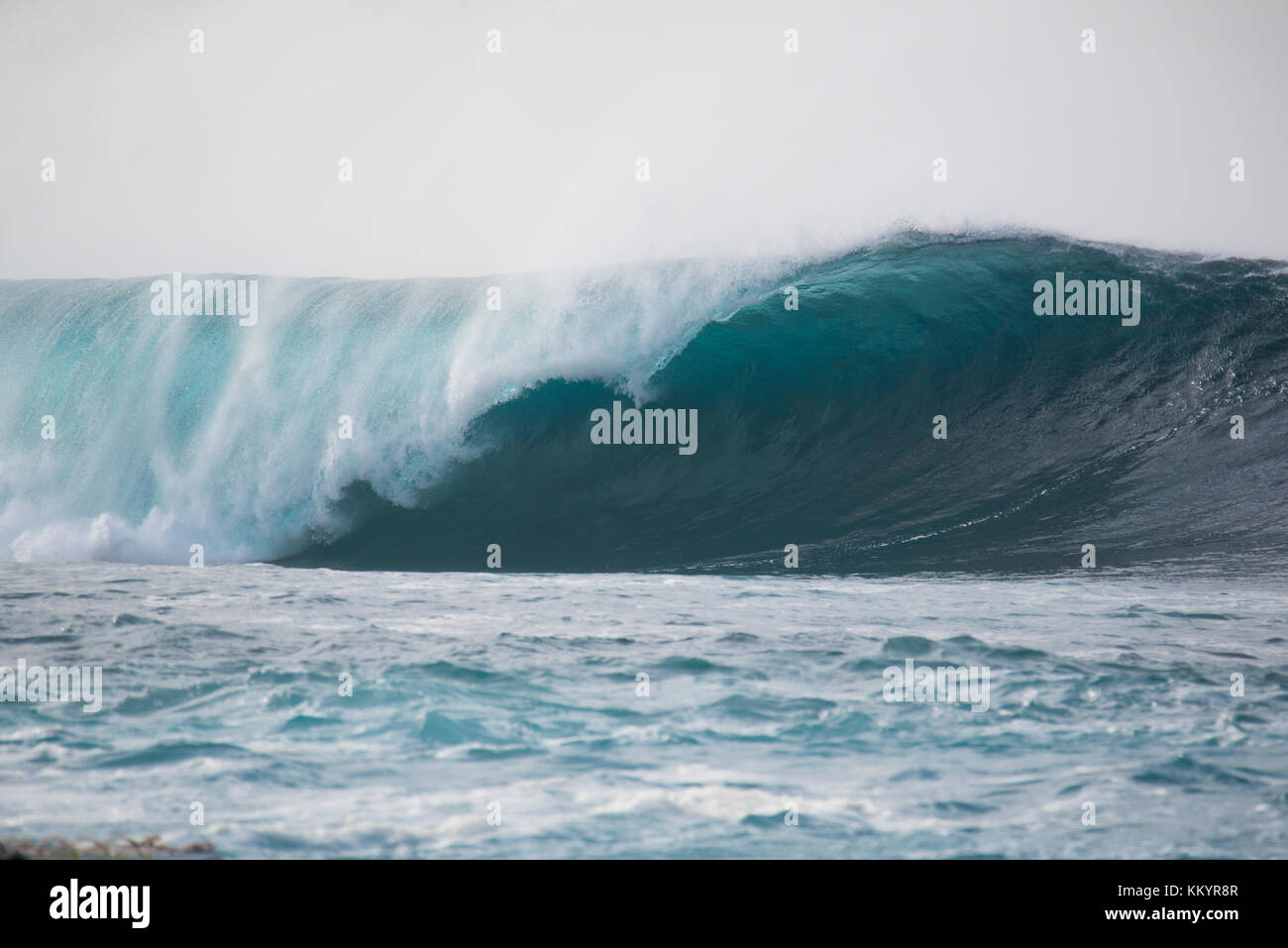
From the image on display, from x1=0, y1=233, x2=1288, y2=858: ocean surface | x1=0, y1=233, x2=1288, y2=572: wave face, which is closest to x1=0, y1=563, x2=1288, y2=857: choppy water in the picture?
x1=0, y1=233, x2=1288, y2=858: ocean surface

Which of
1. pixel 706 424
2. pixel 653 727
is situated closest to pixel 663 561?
pixel 706 424

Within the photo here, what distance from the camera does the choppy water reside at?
4.05 meters

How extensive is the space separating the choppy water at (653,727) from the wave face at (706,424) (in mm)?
2567

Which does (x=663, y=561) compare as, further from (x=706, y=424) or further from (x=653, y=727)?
(x=653, y=727)

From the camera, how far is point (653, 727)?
529cm

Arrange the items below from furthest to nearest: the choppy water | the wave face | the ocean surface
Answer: the wave face, the ocean surface, the choppy water

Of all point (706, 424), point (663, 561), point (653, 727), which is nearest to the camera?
point (653, 727)

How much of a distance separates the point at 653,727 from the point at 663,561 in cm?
550

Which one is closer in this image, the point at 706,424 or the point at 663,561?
the point at 663,561

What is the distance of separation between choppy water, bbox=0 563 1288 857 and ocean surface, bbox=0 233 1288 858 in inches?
1.2

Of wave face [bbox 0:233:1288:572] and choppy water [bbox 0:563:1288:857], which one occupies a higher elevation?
wave face [bbox 0:233:1288:572]

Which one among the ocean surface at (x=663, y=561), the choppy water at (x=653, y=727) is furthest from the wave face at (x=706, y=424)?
the choppy water at (x=653, y=727)

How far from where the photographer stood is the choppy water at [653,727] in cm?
405

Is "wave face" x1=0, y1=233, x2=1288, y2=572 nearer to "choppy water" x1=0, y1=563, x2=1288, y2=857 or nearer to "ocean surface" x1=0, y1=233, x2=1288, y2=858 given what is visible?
"ocean surface" x1=0, y1=233, x2=1288, y2=858
